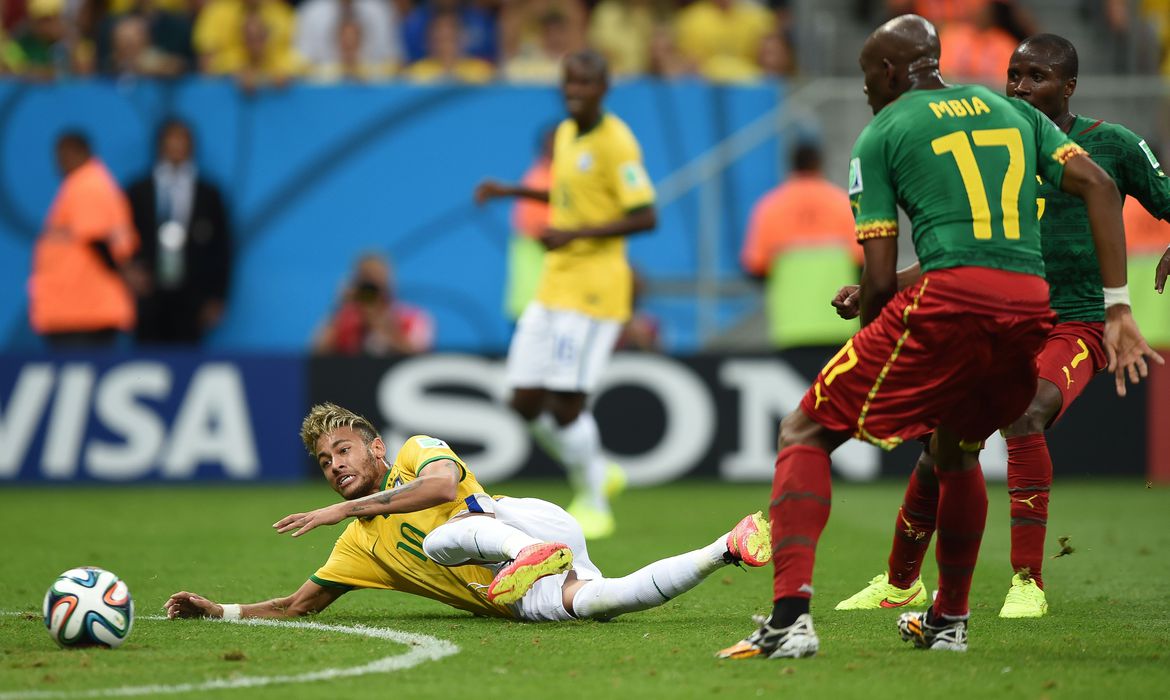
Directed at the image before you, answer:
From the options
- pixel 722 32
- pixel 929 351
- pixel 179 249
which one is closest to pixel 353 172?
pixel 179 249

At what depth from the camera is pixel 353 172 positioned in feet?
53.2

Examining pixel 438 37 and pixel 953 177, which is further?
pixel 438 37

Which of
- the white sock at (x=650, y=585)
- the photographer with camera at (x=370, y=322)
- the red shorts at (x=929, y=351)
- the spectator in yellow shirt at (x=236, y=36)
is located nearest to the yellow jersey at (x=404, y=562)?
the white sock at (x=650, y=585)

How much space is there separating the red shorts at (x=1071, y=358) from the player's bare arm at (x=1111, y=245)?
124 centimetres

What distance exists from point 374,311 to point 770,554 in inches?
367

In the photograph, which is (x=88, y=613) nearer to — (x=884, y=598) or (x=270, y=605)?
(x=270, y=605)

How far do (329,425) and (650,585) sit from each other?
1.39m

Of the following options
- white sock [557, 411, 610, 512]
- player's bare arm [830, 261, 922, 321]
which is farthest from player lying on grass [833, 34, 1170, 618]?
white sock [557, 411, 610, 512]

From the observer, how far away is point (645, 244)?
15.9 meters

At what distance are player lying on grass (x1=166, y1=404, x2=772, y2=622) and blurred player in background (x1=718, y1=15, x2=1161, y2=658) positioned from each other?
702 millimetres

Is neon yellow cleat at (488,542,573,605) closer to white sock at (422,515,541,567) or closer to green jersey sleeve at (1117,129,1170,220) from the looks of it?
white sock at (422,515,541,567)

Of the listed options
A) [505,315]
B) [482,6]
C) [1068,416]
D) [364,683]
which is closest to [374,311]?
[505,315]

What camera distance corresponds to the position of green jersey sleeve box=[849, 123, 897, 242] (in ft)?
17.3

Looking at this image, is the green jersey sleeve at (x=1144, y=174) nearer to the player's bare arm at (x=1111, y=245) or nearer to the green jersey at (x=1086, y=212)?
the green jersey at (x=1086, y=212)
